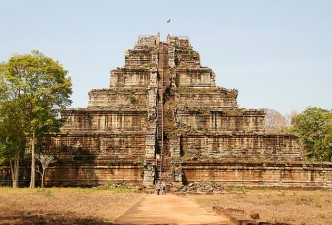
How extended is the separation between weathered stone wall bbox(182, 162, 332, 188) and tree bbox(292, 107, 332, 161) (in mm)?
16459

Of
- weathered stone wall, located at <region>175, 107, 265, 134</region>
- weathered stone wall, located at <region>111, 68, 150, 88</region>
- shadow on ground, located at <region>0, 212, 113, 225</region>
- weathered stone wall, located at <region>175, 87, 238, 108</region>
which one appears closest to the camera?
shadow on ground, located at <region>0, 212, 113, 225</region>

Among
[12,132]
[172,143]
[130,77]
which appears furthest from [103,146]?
[130,77]

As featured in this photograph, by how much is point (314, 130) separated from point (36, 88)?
3216 cm

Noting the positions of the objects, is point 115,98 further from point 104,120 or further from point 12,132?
point 12,132

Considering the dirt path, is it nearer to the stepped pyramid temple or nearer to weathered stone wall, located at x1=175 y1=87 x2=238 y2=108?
the stepped pyramid temple

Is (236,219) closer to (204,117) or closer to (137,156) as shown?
(137,156)

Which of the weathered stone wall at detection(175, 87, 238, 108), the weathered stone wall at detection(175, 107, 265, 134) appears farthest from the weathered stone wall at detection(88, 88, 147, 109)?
the weathered stone wall at detection(175, 107, 265, 134)

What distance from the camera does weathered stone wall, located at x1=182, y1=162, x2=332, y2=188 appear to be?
28391 mm

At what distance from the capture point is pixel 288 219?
12.9 m

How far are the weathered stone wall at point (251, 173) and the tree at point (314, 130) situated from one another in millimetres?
16459

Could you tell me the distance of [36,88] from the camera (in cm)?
2770

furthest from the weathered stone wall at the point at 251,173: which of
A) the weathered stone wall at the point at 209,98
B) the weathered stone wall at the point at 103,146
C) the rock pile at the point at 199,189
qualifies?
the weathered stone wall at the point at 209,98

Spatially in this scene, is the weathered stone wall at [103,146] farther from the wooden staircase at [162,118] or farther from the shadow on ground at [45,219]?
the shadow on ground at [45,219]

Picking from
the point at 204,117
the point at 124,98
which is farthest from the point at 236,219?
the point at 124,98
